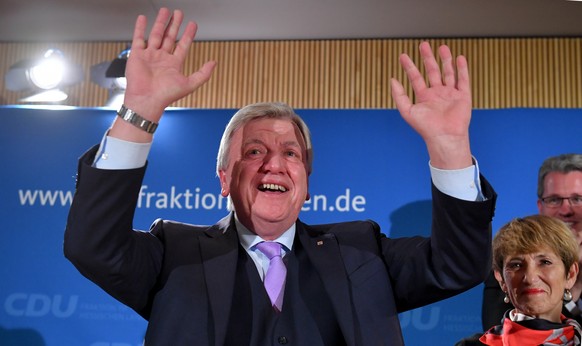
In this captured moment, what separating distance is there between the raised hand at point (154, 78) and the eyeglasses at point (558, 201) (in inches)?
74.4

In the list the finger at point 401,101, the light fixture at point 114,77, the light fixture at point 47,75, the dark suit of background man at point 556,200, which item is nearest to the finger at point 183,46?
the finger at point 401,101

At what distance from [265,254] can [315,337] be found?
28 cm

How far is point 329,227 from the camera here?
2.02m

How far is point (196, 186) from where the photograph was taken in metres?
3.46

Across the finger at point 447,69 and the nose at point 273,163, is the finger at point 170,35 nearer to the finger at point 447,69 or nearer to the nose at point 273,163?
the nose at point 273,163

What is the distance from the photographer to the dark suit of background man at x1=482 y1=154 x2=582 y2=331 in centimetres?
272

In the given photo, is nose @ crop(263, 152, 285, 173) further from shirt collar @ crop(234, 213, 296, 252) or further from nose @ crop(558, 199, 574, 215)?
nose @ crop(558, 199, 574, 215)

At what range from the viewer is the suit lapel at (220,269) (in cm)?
167

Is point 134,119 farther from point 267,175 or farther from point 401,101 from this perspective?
point 401,101

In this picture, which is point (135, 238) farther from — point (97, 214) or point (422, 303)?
point (422, 303)

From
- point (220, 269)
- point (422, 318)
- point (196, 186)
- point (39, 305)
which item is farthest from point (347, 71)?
point (220, 269)

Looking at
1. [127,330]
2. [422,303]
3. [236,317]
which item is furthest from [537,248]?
[127,330]

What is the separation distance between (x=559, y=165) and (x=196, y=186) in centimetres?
169

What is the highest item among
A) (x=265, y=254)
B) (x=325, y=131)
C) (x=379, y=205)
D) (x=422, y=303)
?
(x=325, y=131)
